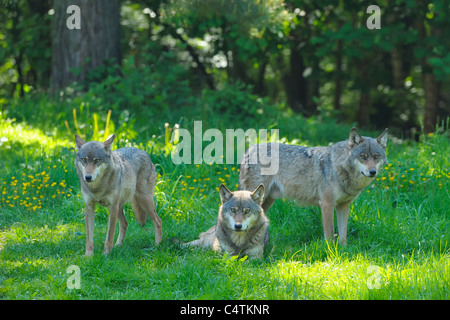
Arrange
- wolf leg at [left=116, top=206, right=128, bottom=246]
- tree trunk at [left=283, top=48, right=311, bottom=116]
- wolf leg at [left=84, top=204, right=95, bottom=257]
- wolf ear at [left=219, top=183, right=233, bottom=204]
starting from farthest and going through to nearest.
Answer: tree trunk at [left=283, top=48, right=311, bottom=116]
wolf leg at [left=116, top=206, right=128, bottom=246]
wolf ear at [left=219, top=183, right=233, bottom=204]
wolf leg at [left=84, top=204, right=95, bottom=257]

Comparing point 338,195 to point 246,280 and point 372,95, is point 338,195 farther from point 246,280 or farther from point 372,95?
point 372,95

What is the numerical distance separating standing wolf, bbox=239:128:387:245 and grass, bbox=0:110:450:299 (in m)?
0.34

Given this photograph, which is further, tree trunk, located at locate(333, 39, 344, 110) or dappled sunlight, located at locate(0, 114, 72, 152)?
tree trunk, located at locate(333, 39, 344, 110)

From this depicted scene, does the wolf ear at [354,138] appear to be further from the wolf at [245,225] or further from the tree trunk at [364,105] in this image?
the tree trunk at [364,105]

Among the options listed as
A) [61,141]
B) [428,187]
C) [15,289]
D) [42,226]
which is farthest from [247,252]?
[61,141]

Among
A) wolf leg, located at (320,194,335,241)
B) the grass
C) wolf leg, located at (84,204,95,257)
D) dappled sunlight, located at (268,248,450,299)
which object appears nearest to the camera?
dappled sunlight, located at (268,248,450,299)

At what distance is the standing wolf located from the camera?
6607mm

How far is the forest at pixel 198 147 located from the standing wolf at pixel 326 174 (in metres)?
0.36

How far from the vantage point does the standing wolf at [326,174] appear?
661 centimetres

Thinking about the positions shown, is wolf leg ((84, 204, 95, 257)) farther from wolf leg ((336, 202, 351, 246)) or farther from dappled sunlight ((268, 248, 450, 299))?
wolf leg ((336, 202, 351, 246))

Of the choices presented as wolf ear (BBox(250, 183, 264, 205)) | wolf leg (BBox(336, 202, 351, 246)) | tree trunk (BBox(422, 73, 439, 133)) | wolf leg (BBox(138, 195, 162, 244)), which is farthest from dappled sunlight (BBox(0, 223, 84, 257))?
tree trunk (BBox(422, 73, 439, 133))

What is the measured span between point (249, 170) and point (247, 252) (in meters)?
1.57

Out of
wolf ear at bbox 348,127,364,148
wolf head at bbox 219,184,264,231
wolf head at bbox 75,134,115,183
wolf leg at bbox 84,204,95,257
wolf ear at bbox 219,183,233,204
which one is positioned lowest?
wolf leg at bbox 84,204,95,257

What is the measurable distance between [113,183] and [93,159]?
455 millimetres
